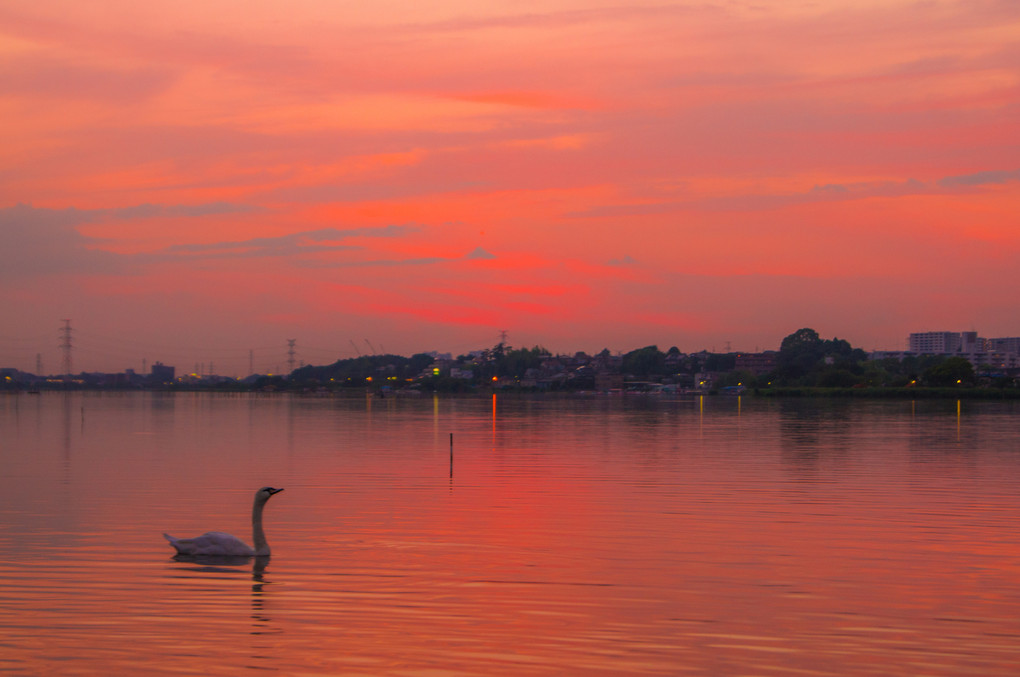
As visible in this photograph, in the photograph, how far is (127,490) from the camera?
112ft

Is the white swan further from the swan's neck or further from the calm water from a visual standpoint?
the calm water

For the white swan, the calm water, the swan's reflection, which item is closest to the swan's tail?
the white swan

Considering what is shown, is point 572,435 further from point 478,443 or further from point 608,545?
point 608,545

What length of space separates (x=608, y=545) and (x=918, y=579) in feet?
21.4

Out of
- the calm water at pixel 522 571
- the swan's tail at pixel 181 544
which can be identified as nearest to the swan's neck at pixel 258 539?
the calm water at pixel 522 571

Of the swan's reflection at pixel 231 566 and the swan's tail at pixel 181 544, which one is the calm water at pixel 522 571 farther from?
the swan's tail at pixel 181 544

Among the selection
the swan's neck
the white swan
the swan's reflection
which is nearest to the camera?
the swan's reflection

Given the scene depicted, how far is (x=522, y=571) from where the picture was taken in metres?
19.6

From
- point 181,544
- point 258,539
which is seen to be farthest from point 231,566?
point 181,544

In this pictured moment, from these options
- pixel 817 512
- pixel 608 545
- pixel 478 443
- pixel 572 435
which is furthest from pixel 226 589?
pixel 572 435

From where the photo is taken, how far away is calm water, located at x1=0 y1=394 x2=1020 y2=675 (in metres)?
13.8

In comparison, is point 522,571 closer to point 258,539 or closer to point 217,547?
point 258,539

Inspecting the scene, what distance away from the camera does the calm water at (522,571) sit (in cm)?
1380

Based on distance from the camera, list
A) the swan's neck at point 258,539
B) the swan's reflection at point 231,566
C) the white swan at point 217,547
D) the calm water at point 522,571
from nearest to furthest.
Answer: the calm water at point 522,571
the swan's reflection at point 231,566
the white swan at point 217,547
the swan's neck at point 258,539
